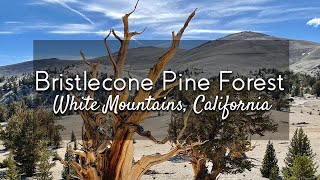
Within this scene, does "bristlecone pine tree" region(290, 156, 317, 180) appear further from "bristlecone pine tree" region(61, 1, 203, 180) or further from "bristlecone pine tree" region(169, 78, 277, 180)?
"bristlecone pine tree" region(61, 1, 203, 180)

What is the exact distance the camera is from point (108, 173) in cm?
635

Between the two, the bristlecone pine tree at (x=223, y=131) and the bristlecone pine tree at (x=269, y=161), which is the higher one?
the bristlecone pine tree at (x=223, y=131)

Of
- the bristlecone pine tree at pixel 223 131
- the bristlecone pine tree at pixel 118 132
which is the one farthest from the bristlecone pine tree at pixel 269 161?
the bristlecone pine tree at pixel 118 132

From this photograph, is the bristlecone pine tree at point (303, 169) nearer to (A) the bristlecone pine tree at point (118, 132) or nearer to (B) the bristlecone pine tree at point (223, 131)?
(B) the bristlecone pine tree at point (223, 131)

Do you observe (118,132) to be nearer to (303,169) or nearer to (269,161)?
(303,169)

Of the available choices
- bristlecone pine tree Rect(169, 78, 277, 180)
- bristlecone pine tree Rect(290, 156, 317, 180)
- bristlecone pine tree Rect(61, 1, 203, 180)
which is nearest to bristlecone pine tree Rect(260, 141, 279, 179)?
bristlecone pine tree Rect(169, 78, 277, 180)

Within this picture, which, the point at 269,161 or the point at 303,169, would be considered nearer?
the point at 303,169

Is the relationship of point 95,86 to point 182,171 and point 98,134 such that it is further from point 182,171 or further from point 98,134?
point 182,171

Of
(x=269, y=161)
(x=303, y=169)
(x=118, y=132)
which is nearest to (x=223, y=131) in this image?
(x=303, y=169)

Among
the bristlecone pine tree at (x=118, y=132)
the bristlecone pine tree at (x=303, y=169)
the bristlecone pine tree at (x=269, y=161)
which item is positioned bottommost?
the bristlecone pine tree at (x=269, y=161)

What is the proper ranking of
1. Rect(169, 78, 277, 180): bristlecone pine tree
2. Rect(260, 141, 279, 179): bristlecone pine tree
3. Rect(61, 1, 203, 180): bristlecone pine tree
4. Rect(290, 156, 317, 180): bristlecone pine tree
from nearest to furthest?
Rect(61, 1, 203, 180): bristlecone pine tree → Rect(290, 156, 317, 180): bristlecone pine tree → Rect(169, 78, 277, 180): bristlecone pine tree → Rect(260, 141, 279, 179): bristlecone pine tree

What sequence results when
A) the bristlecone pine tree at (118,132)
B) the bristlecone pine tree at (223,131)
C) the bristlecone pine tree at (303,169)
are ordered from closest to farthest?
the bristlecone pine tree at (118,132)
the bristlecone pine tree at (303,169)
the bristlecone pine tree at (223,131)

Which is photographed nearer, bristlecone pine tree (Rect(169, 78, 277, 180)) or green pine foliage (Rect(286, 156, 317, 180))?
green pine foliage (Rect(286, 156, 317, 180))

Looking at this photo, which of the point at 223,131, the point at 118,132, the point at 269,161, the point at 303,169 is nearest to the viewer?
the point at 118,132
